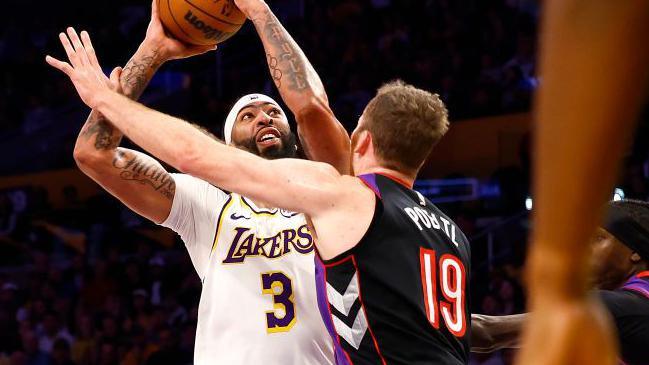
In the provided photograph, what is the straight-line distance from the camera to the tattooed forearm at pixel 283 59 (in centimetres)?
342

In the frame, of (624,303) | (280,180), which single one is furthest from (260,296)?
(624,303)

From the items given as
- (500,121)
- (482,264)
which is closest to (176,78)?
(500,121)

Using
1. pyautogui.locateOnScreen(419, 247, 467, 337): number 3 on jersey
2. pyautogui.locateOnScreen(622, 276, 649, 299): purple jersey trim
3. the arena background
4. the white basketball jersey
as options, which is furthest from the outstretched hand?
→ the arena background

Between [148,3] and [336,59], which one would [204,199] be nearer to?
[336,59]

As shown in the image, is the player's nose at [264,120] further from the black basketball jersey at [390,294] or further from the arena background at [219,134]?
the arena background at [219,134]

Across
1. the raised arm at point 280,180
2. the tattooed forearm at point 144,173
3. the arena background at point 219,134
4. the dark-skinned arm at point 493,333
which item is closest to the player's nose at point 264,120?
the tattooed forearm at point 144,173

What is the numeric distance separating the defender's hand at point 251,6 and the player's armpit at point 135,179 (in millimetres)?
832

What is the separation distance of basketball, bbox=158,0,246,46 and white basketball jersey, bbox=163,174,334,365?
0.79 meters

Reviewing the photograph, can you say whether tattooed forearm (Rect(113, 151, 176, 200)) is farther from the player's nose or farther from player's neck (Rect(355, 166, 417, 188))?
player's neck (Rect(355, 166, 417, 188))

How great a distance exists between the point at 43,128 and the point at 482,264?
844 cm

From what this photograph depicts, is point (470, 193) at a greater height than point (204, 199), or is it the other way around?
point (204, 199)

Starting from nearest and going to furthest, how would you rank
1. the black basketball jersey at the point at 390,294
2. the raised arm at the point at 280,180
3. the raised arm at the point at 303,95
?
1. the raised arm at the point at 280,180
2. the black basketball jersey at the point at 390,294
3. the raised arm at the point at 303,95

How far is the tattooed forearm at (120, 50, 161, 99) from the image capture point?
12.4 feet

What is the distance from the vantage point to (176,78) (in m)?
14.6
